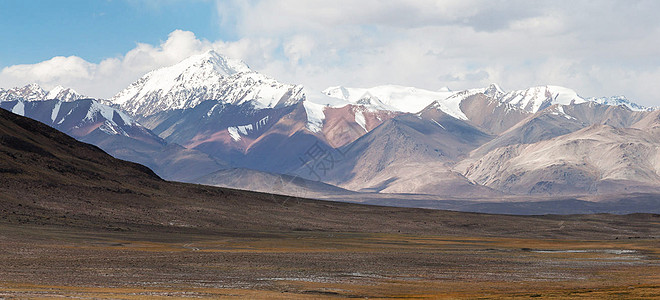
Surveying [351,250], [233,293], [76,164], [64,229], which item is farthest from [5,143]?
[233,293]

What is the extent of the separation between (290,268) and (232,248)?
25.0 meters

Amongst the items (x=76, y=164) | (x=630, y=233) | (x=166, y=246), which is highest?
(x=76, y=164)

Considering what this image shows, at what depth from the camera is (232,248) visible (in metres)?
100

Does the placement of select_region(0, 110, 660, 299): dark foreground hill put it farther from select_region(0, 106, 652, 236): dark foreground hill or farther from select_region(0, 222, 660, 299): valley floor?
select_region(0, 106, 652, 236): dark foreground hill

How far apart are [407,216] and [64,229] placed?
329 ft

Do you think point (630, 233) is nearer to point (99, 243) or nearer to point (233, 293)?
point (99, 243)

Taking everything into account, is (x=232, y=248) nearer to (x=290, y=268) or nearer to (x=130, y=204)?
(x=290, y=268)

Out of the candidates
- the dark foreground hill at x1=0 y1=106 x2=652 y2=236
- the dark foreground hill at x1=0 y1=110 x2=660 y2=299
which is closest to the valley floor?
the dark foreground hill at x1=0 y1=110 x2=660 y2=299

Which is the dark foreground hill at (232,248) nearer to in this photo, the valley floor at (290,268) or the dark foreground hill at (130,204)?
the valley floor at (290,268)

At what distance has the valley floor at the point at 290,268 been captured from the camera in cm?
5600

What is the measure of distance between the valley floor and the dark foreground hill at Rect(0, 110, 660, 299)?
0.46 ft

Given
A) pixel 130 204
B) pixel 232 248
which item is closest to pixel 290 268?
pixel 232 248

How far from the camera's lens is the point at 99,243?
97062mm

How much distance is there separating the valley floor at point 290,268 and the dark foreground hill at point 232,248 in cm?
14
